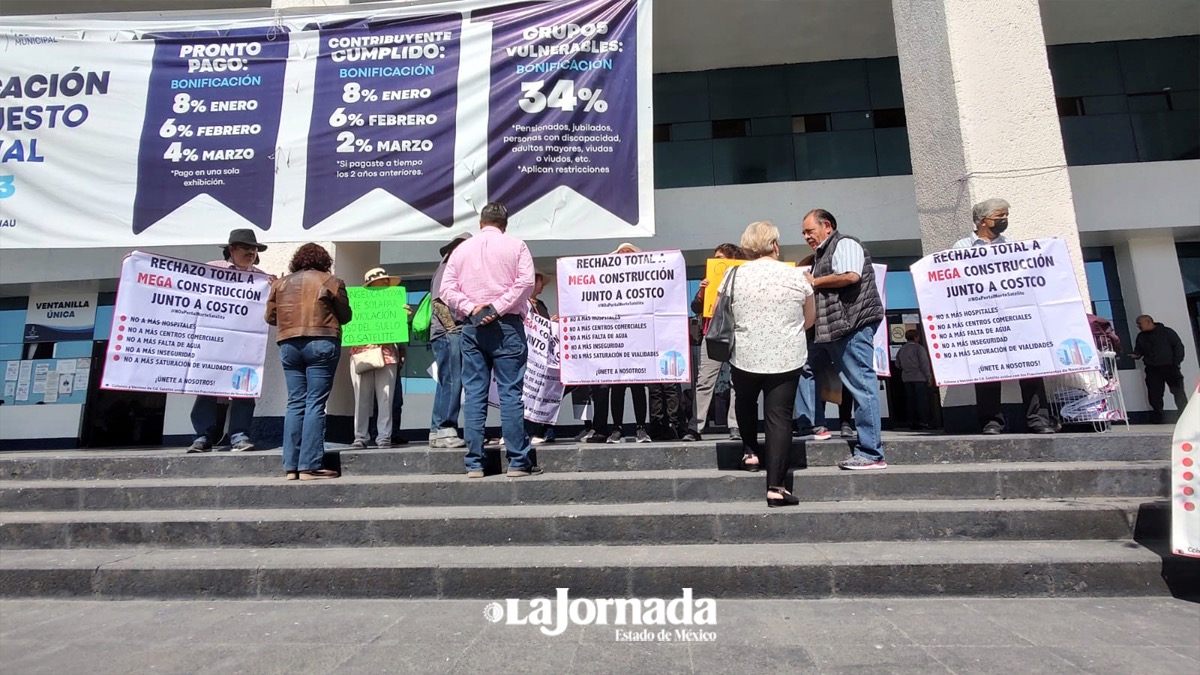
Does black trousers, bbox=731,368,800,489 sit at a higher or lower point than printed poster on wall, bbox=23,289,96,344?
lower

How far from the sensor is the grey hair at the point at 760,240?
13.6ft

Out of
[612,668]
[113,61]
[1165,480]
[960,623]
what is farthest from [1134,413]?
[113,61]

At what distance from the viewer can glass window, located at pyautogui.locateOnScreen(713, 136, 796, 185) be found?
964cm

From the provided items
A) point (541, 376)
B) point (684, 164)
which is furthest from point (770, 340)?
point (684, 164)

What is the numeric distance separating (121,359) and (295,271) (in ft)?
5.39

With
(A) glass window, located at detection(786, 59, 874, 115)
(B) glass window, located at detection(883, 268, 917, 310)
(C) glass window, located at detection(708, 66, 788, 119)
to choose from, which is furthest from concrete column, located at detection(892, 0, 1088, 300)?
(C) glass window, located at detection(708, 66, 788, 119)

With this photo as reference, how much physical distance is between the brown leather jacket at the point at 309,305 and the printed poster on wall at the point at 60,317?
7664 mm

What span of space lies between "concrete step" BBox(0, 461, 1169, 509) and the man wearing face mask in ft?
2.32

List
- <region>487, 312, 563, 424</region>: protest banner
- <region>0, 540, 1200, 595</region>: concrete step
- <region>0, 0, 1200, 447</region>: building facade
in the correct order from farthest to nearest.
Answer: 1. <region>0, 0, 1200, 447</region>: building facade
2. <region>487, 312, 563, 424</region>: protest banner
3. <region>0, 540, 1200, 595</region>: concrete step

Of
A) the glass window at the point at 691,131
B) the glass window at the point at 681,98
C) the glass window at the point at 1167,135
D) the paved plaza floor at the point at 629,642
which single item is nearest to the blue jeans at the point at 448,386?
the paved plaza floor at the point at 629,642

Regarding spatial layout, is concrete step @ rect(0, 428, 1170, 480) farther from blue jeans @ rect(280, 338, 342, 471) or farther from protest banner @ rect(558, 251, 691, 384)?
protest banner @ rect(558, 251, 691, 384)

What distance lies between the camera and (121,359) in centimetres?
506

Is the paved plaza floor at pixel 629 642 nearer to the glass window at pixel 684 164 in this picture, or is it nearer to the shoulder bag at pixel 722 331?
the shoulder bag at pixel 722 331

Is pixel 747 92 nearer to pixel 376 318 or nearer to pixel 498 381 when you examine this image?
pixel 376 318
